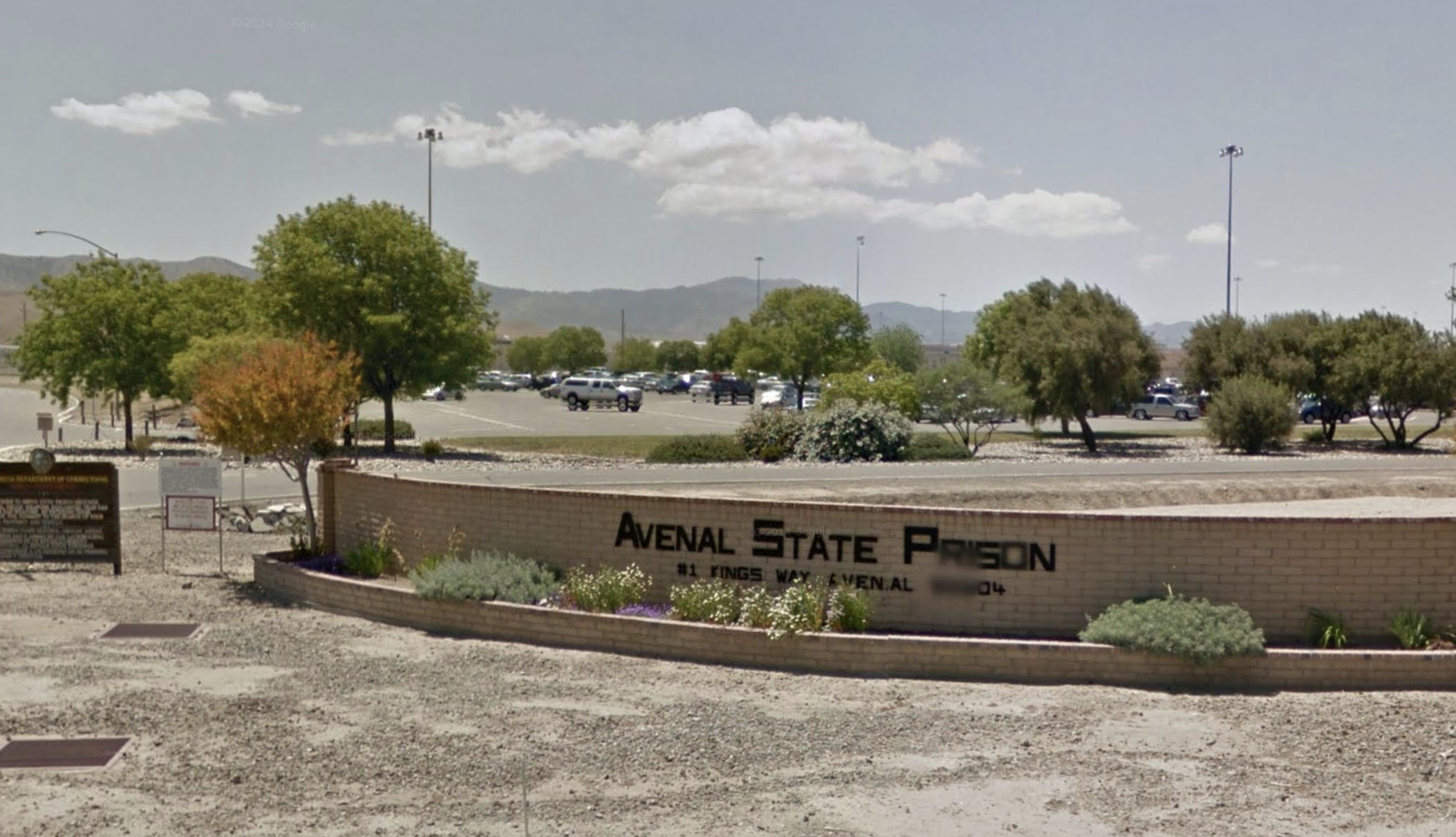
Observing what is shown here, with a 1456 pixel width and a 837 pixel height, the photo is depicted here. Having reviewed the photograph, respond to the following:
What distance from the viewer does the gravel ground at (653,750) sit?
8.44 metres

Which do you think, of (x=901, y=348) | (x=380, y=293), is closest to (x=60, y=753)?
(x=380, y=293)

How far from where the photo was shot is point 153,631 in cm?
1435

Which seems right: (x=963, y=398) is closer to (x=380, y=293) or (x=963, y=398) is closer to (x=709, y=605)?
(x=380, y=293)

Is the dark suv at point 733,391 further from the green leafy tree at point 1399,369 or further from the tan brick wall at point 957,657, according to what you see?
the tan brick wall at point 957,657

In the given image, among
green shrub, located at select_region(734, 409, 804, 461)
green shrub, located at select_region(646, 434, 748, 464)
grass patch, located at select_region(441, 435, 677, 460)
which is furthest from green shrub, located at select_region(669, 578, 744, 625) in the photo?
grass patch, located at select_region(441, 435, 677, 460)

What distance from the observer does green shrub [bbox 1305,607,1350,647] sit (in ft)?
40.5

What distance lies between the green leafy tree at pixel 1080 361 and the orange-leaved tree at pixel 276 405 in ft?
114

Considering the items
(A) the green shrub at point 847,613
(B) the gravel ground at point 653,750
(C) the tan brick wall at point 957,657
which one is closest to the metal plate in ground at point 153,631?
(B) the gravel ground at point 653,750

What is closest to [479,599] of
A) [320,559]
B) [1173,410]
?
[320,559]

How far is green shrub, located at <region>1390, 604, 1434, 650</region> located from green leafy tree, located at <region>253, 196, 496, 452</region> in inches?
1345

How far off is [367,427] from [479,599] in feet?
127

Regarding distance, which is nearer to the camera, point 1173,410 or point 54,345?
point 54,345

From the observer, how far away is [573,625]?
13.5 m

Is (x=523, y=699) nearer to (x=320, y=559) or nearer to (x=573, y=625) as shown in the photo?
(x=573, y=625)
